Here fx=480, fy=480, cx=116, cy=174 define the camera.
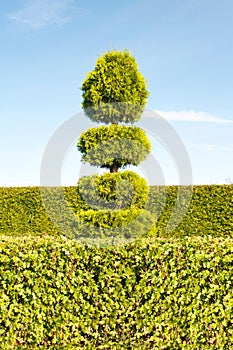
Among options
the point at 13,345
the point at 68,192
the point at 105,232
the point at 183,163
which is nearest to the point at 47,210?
the point at 68,192

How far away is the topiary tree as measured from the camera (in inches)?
415

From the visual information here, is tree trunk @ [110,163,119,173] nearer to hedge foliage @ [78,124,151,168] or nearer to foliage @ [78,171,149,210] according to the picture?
hedge foliage @ [78,124,151,168]

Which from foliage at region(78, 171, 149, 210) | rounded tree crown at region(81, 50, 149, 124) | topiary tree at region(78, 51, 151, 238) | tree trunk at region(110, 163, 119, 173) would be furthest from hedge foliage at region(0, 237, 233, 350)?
rounded tree crown at region(81, 50, 149, 124)

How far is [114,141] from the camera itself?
10.6m

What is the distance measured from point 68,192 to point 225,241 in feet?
31.9

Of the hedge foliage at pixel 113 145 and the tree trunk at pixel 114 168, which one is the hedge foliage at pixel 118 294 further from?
the tree trunk at pixel 114 168

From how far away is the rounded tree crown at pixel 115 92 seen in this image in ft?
35.6

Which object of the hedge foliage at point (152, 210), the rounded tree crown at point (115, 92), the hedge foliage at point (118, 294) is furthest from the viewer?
the hedge foliage at point (152, 210)

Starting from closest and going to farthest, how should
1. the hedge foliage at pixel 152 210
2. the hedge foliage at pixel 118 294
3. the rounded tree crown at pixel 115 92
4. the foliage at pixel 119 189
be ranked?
the hedge foliage at pixel 118 294, the foliage at pixel 119 189, the rounded tree crown at pixel 115 92, the hedge foliage at pixel 152 210

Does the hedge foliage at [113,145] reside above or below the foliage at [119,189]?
above

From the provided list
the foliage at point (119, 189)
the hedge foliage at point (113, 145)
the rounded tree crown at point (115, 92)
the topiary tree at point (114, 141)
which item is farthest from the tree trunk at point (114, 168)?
the rounded tree crown at point (115, 92)

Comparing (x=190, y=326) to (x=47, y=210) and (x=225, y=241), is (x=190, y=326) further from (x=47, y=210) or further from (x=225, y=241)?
(x=47, y=210)

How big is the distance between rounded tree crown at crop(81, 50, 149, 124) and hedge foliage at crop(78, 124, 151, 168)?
0.35m

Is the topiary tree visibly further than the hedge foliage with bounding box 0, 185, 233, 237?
No
